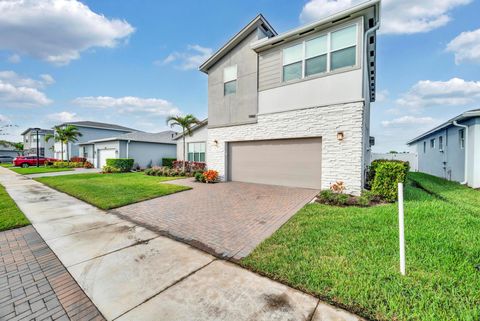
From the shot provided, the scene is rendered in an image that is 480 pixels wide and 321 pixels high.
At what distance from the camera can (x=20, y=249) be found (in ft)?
12.5

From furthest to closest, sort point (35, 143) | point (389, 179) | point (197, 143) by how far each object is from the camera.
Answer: point (35, 143) < point (197, 143) < point (389, 179)

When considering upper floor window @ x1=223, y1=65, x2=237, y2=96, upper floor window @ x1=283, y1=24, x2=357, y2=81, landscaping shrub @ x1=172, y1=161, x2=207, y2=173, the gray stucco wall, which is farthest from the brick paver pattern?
landscaping shrub @ x1=172, y1=161, x2=207, y2=173

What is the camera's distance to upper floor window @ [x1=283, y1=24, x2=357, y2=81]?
7605mm

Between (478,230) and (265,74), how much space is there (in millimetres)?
8896

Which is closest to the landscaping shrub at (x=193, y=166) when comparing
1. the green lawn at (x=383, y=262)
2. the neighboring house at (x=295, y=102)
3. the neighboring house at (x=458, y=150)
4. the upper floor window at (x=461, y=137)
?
the neighboring house at (x=295, y=102)

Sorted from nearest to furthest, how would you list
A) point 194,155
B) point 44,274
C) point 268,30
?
1. point 44,274
2. point 268,30
3. point 194,155

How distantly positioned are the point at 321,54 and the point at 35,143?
6225 cm

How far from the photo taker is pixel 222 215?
18.7 ft

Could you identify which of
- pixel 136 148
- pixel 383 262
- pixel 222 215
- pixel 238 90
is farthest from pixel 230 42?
pixel 136 148

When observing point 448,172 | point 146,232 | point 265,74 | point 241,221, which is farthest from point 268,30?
point 448,172

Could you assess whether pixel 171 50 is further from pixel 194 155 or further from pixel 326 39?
pixel 326 39

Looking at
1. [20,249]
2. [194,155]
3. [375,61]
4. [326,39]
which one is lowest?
[20,249]

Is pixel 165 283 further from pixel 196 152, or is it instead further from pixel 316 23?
pixel 196 152

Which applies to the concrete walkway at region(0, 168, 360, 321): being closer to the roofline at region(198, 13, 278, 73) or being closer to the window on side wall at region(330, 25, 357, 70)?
the window on side wall at region(330, 25, 357, 70)
